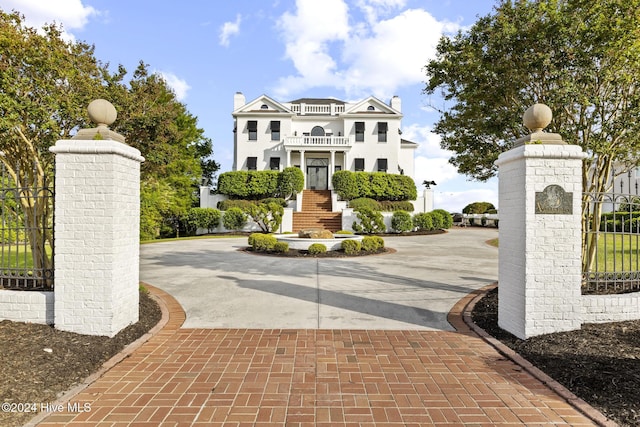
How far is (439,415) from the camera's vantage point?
3.14 m

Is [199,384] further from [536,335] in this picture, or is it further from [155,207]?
[155,207]

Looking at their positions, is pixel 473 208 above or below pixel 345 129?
below

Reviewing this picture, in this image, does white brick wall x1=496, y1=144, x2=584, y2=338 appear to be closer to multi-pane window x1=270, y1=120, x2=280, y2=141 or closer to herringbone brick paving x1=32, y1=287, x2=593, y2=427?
herringbone brick paving x1=32, y1=287, x2=593, y2=427

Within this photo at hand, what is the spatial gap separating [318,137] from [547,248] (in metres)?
27.1

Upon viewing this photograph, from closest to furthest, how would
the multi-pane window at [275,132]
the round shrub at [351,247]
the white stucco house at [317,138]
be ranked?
the round shrub at [351,247], the white stucco house at [317,138], the multi-pane window at [275,132]

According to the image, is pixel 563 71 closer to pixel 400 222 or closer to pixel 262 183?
pixel 400 222

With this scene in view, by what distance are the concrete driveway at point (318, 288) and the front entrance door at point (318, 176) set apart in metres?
19.6

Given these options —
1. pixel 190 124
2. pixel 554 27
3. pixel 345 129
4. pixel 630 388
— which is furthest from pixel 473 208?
pixel 630 388

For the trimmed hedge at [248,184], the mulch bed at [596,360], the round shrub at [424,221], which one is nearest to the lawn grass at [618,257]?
the mulch bed at [596,360]

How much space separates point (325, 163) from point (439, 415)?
29.8 metres

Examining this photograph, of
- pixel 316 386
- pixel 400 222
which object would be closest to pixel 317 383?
pixel 316 386

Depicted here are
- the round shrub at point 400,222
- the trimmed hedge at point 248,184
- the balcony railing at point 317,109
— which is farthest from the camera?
the balcony railing at point 317,109

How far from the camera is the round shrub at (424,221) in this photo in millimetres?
25406

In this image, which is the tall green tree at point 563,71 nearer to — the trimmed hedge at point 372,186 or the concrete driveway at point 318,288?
the concrete driveway at point 318,288
